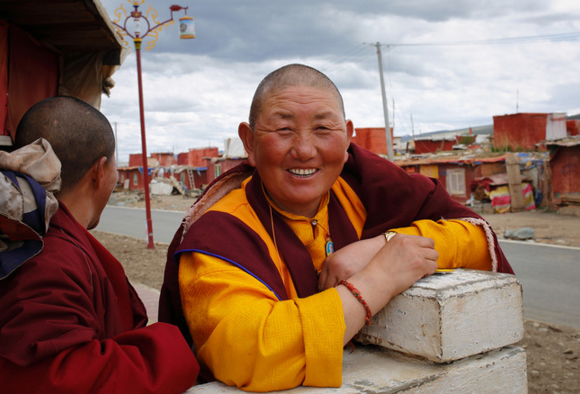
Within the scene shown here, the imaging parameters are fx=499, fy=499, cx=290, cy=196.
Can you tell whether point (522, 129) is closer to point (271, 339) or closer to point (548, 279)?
point (548, 279)

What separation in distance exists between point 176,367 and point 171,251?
0.60 metres

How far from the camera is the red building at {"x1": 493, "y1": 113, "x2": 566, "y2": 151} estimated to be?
88.4ft

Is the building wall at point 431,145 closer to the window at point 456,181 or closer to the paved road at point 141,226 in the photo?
the window at point 456,181

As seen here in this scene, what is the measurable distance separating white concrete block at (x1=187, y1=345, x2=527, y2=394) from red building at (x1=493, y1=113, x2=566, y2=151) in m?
27.1

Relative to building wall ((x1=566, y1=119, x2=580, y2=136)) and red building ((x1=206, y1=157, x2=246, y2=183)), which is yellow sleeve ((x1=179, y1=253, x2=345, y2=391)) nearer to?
red building ((x1=206, y1=157, x2=246, y2=183))

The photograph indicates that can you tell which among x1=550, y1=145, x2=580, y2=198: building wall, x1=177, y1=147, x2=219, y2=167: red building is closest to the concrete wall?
x1=550, y1=145, x2=580, y2=198: building wall

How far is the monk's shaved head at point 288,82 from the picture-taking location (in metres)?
1.87

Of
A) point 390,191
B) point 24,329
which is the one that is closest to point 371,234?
point 390,191

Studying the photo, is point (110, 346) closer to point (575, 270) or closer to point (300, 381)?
point (300, 381)

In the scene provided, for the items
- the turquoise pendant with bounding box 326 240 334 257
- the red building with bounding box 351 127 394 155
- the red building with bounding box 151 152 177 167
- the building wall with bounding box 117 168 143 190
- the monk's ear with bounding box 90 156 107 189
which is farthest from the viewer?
the red building with bounding box 151 152 177 167

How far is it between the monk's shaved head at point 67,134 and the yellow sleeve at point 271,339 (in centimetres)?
66

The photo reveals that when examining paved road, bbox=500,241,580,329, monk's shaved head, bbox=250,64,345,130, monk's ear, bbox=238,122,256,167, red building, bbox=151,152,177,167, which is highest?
red building, bbox=151,152,177,167

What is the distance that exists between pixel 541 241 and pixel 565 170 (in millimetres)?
6119

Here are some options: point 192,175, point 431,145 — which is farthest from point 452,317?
point 431,145
